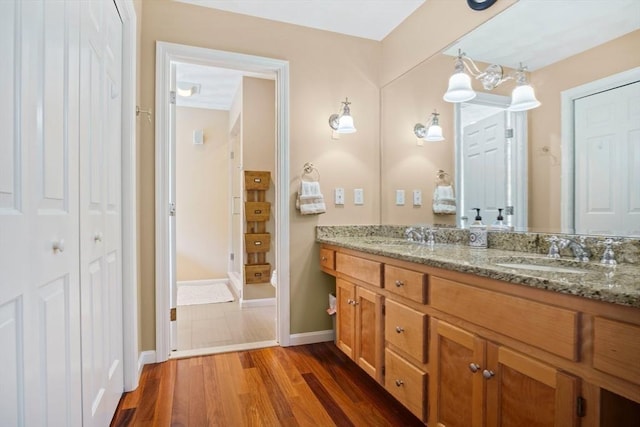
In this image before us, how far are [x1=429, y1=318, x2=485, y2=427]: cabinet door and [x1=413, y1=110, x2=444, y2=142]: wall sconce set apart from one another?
4.53 feet

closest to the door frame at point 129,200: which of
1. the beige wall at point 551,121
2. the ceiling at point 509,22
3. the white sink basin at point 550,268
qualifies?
the ceiling at point 509,22

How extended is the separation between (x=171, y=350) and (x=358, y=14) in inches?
104

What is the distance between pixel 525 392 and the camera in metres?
0.99

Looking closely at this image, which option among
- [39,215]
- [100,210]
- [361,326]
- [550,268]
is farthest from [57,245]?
[550,268]

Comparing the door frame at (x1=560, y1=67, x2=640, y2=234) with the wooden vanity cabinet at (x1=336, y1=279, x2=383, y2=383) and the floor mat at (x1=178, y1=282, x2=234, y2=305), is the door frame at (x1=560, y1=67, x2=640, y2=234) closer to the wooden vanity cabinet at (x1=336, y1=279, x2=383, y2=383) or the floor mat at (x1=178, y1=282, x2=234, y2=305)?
the wooden vanity cabinet at (x1=336, y1=279, x2=383, y2=383)

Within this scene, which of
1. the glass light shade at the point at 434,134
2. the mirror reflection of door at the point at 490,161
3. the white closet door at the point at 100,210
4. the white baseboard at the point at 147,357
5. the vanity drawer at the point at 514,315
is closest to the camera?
the vanity drawer at the point at 514,315

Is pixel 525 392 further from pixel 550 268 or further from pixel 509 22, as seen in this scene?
pixel 509 22

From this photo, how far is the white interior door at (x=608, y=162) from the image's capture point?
1270 millimetres

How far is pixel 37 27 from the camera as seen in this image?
84 centimetres

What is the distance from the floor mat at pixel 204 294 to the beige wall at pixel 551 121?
3.20 meters

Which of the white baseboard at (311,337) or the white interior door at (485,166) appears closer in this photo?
the white interior door at (485,166)

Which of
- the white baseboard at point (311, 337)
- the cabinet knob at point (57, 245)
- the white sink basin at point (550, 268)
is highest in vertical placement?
the cabinet knob at point (57, 245)

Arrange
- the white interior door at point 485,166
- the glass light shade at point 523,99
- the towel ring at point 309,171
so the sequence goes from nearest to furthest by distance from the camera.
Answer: the glass light shade at point 523,99
the white interior door at point 485,166
the towel ring at point 309,171

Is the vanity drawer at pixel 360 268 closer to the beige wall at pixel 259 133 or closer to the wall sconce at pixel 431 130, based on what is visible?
the wall sconce at pixel 431 130
